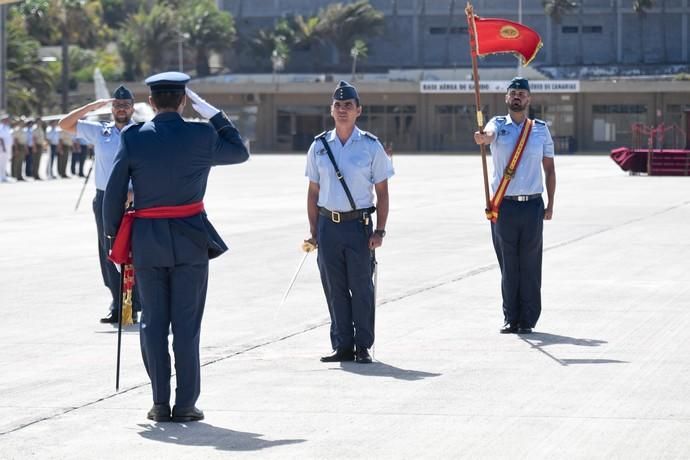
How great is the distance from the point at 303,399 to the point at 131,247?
1428mm

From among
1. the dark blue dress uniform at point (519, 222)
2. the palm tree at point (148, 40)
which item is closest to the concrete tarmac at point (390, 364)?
the dark blue dress uniform at point (519, 222)

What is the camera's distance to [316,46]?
112250 mm

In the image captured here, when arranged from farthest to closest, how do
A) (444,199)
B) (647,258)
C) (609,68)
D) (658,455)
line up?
(609,68) < (444,199) < (647,258) < (658,455)

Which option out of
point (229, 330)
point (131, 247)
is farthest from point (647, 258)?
point (131, 247)

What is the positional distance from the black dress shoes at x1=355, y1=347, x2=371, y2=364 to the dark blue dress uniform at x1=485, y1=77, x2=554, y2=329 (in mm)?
1873

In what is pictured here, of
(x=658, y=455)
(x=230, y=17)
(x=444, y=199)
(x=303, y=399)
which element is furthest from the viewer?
(x=230, y=17)

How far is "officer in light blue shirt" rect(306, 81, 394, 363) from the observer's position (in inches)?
402

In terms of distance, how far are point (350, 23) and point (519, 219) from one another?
96754 mm

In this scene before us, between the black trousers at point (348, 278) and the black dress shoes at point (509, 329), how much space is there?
1.72m

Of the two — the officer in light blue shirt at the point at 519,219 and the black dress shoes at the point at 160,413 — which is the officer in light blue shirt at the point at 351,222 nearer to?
the officer in light blue shirt at the point at 519,219

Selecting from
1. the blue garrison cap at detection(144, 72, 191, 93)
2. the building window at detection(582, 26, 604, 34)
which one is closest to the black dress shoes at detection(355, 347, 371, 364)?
the blue garrison cap at detection(144, 72, 191, 93)

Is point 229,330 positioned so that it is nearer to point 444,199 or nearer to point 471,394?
point 471,394

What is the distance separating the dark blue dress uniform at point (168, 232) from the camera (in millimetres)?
8086

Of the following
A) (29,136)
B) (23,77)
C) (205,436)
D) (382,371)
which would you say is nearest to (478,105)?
(382,371)
